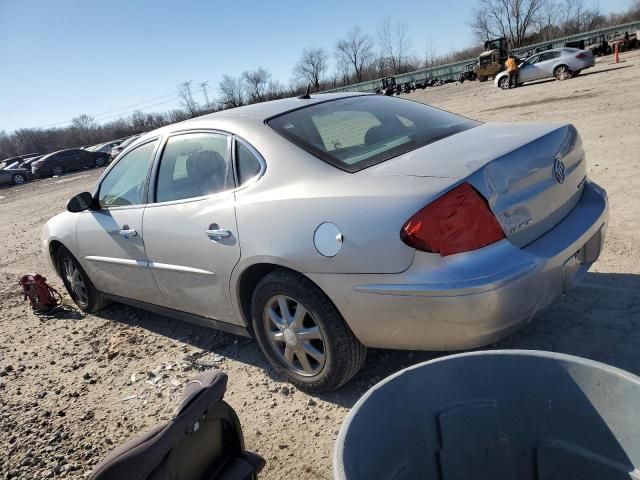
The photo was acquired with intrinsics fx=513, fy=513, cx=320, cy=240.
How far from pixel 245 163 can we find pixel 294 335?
1.04 metres

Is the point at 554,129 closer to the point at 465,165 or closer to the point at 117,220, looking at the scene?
the point at 465,165

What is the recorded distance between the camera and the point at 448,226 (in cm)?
220

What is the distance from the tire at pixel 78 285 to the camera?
4.70 metres

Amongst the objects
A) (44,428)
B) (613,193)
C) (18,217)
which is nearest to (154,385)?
(44,428)

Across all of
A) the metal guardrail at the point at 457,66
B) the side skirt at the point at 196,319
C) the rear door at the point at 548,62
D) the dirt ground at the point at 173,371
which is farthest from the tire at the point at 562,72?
the metal guardrail at the point at 457,66

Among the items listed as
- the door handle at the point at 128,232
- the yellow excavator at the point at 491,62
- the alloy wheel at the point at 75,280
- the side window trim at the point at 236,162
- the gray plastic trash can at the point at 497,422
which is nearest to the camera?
the gray plastic trash can at the point at 497,422

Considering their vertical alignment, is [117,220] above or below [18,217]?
above

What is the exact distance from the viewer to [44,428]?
10.6 ft

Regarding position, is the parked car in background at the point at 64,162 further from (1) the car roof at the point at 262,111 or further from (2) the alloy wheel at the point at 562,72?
(1) the car roof at the point at 262,111

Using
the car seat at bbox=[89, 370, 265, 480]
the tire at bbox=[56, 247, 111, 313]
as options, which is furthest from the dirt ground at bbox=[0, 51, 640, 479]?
the car seat at bbox=[89, 370, 265, 480]

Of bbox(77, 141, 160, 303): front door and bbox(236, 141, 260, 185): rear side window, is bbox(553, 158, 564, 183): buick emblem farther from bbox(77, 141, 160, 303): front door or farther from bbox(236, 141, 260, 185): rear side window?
bbox(77, 141, 160, 303): front door

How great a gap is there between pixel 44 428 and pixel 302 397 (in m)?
1.66

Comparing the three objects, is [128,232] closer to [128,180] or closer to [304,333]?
[128,180]

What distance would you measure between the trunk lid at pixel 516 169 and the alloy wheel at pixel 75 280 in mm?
3423
